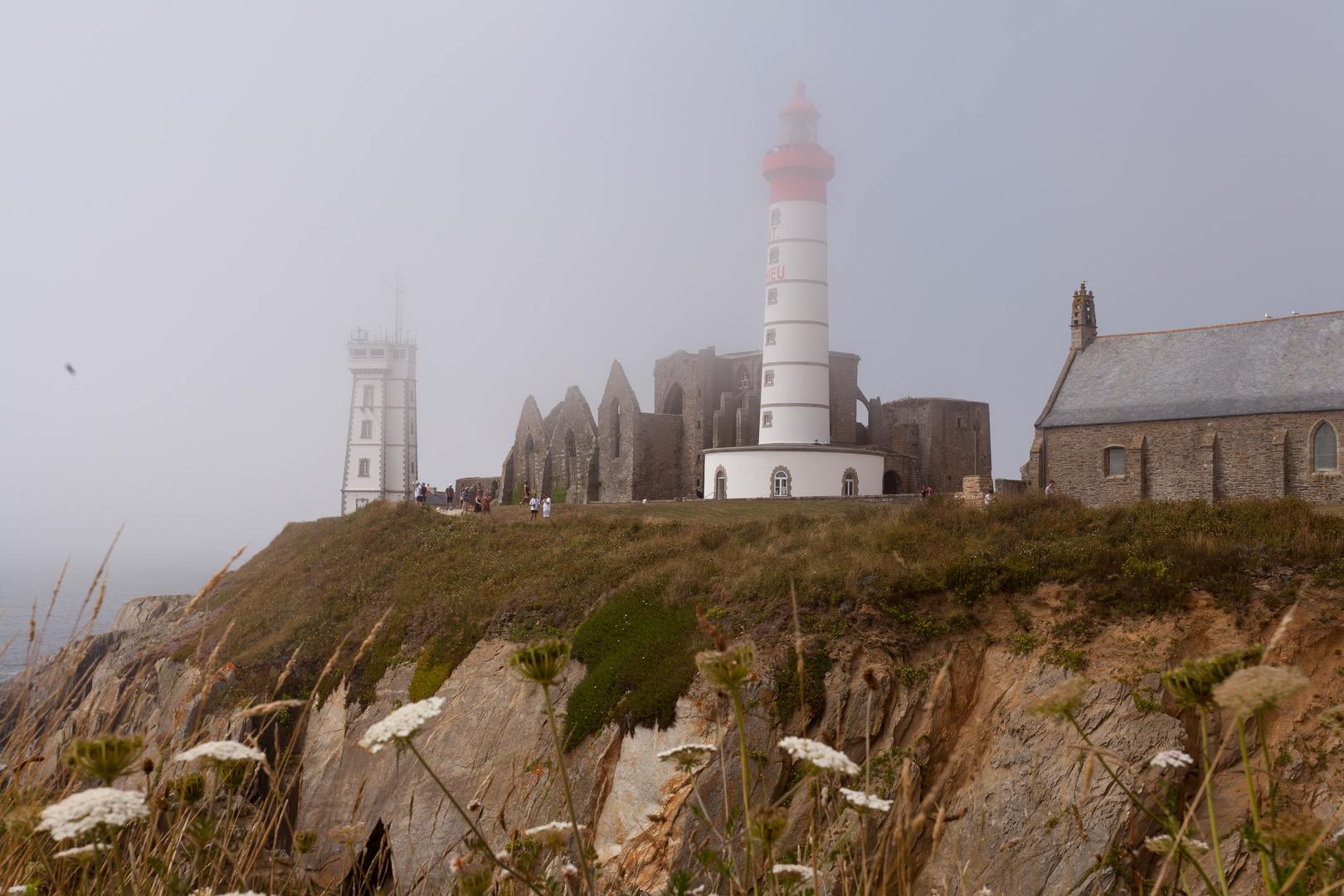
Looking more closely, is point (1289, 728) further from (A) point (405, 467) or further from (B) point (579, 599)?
(A) point (405, 467)

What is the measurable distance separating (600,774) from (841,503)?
820 inches

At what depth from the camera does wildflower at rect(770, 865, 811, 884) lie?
2971 millimetres

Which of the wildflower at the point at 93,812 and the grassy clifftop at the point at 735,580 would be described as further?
the grassy clifftop at the point at 735,580

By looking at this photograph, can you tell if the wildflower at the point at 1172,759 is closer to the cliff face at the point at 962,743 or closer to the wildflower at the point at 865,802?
the wildflower at the point at 865,802

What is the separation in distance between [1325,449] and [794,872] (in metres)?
35.4

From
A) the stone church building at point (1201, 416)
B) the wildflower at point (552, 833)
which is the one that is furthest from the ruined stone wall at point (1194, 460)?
the wildflower at point (552, 833)

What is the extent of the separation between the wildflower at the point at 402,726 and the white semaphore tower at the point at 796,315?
38.6m

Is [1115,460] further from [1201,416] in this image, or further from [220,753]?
[220,753]

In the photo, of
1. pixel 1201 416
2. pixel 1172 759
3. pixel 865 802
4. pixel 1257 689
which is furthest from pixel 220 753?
pixel 1201 416

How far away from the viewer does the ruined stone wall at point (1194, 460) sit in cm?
3125

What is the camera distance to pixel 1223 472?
1296 inches

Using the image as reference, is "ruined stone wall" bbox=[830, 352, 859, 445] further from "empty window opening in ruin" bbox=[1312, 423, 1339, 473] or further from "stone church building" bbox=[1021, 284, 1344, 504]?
"empty window opening in ruin" bbox=[1312, 423, 1339, 473]

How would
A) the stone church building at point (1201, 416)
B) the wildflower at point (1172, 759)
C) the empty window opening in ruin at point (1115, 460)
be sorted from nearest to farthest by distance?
the wildflower at point (1172, 759)
the stone church building at point (1201, 416)
the empty window opening in ruin at point (1115, 460)

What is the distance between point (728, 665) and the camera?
271 cm
